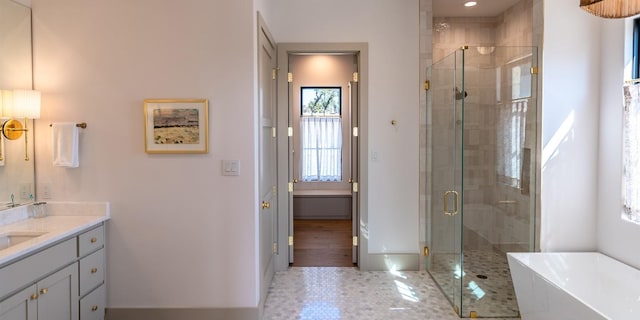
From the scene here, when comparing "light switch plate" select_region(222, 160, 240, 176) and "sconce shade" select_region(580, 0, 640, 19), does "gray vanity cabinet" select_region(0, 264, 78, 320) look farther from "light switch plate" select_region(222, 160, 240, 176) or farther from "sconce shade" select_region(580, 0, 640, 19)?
"sconce shade" select_region(580, 0, 640, 19)

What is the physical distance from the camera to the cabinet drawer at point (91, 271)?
2.57 meters

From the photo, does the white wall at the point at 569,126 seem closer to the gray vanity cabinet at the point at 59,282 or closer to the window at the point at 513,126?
the window at the point at 513,126

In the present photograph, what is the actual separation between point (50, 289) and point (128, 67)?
1575mm

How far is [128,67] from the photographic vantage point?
112 inches

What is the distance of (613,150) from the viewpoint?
2807 mm

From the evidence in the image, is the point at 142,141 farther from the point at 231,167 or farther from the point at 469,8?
the point at 469,8

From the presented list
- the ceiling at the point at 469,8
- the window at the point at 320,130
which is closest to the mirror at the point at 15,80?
the ceiling at the point at 469,8

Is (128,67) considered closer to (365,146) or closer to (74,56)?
(74,56)

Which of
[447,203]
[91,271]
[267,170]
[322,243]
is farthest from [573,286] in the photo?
[91,271]

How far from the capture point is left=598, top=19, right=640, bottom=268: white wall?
8.82 ft

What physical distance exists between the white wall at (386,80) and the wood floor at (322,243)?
0.74 meters

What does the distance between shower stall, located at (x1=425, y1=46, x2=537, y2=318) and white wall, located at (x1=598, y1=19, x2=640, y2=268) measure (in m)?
0.46

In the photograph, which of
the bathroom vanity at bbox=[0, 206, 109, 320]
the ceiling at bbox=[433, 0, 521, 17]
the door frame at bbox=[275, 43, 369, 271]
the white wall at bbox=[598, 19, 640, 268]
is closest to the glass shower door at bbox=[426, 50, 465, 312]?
the door frame at bbox=[275, 43, 369, 271]

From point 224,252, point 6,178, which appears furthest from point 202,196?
point 6,178
